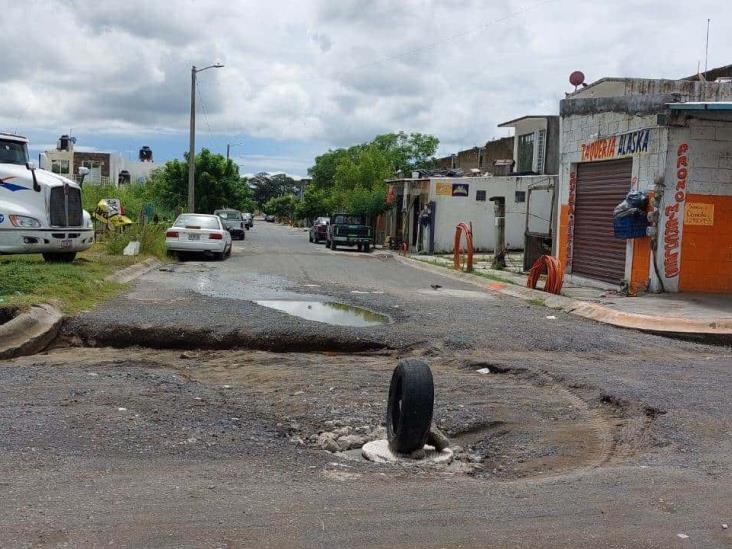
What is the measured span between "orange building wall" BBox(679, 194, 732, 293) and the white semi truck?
1214 cm

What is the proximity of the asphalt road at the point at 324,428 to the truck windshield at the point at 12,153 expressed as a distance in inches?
253

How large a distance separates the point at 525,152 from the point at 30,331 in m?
31.2

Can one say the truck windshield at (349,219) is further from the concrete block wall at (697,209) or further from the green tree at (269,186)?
the green tree at (269,186)

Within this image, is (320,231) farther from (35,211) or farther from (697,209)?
(697,209)

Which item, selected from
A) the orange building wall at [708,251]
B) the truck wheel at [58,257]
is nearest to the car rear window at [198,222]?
the truck wheel at [58,257]

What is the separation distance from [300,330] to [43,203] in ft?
26.5

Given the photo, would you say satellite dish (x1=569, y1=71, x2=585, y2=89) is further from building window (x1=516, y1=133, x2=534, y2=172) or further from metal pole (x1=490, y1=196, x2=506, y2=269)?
building window (x1=516, y1=133, x2=534, y2=172)

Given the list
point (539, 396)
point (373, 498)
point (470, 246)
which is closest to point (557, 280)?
point (470, 246)

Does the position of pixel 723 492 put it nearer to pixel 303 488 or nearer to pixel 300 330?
pixel 303 488

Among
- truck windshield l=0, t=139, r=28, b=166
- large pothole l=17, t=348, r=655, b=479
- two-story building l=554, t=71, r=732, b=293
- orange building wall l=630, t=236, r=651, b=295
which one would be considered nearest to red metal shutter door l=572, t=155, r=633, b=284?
two-story building l=554, t=71, r=732, b=293

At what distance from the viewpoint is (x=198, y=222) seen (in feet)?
77.3

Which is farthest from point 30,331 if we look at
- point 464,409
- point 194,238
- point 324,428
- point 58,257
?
point 194,238

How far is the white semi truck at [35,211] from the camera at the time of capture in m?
14.3

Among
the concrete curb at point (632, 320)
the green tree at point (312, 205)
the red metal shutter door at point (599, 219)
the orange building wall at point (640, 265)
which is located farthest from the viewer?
the green tree at point (312, 205)
